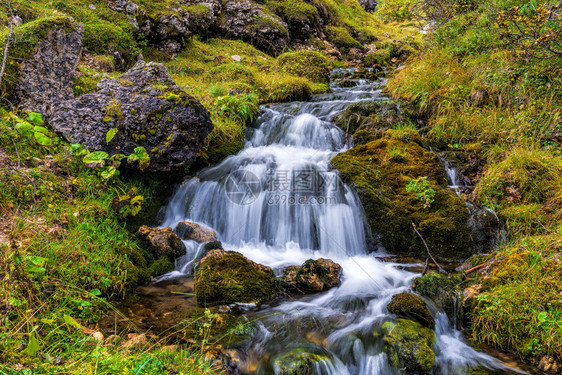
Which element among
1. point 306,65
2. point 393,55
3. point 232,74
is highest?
point 393,55

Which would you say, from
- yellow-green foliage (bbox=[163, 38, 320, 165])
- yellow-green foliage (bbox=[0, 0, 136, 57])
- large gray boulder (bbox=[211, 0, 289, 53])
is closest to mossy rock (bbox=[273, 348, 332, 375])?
yellow-green foliage (bbox=[163, 38, 320, 165])

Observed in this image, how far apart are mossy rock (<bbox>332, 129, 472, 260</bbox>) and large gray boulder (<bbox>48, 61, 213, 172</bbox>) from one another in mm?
2812

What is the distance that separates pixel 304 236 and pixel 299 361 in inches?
103

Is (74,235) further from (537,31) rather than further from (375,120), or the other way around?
(537,31)

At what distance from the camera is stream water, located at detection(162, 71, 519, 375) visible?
9.03 ft

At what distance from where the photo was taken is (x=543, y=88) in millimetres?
5109

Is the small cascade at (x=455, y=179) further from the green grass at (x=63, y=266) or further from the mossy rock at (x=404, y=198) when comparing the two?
the green grass at (x=63, y=266)

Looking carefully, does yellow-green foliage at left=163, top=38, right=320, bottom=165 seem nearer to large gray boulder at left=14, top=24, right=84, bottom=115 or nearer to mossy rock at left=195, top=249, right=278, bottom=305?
large gray boulder at left=14, top=24, right=84, bottom=115

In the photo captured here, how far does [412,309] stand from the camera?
3027mm

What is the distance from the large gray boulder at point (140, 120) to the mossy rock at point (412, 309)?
404 cm

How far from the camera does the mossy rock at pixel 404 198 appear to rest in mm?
4434

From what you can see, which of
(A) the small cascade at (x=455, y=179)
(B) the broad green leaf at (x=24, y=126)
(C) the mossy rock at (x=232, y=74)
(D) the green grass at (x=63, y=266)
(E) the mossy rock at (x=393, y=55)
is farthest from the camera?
(E) the mossy rock at (x=393, y=55)

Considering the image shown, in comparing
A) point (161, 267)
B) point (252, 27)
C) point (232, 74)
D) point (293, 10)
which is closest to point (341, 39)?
point (293, 10)

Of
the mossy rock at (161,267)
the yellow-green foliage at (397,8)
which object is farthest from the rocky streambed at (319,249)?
the yellow-green foliage at (397,8)
